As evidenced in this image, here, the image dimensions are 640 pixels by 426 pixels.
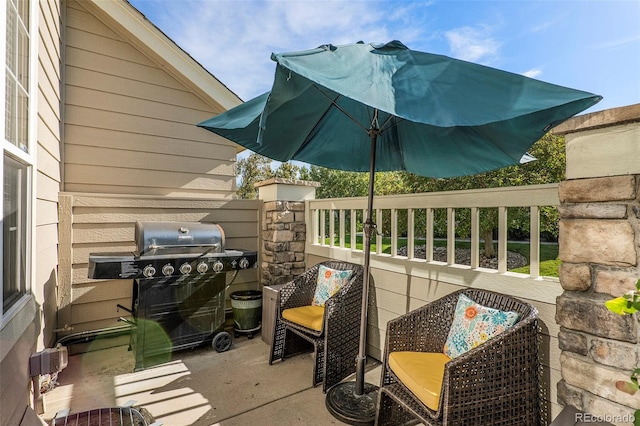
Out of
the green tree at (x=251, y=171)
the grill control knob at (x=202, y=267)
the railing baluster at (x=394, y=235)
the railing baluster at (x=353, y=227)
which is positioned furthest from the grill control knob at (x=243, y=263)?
the green tree at (x=251, y=171)

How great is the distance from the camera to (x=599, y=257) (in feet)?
5.38

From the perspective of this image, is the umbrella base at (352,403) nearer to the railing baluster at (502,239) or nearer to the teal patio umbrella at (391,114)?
the teal patio umbrella at (391,114)

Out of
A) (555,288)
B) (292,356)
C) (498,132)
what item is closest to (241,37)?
(498,132)

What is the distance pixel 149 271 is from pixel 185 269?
0.34 metres

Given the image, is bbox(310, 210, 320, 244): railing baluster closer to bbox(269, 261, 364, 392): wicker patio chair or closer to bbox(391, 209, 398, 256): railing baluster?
bbox(269, 261, 364, 392): wicker patio chair

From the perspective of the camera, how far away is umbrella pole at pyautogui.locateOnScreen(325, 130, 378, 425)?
2.35 meters

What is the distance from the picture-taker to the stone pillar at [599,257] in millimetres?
1546

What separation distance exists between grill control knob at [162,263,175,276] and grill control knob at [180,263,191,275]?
0.29 feet

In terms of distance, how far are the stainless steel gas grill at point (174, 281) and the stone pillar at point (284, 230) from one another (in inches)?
23.7

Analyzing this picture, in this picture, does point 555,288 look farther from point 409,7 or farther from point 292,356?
point 409,7

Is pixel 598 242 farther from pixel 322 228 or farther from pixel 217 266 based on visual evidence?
pixel 217 266

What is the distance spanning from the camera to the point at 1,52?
153cm

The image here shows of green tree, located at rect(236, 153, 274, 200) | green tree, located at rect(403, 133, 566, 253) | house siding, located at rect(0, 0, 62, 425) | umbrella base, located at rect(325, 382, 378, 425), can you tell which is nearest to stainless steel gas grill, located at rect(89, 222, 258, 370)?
house siding, located at rect(0, 0, 62, 425)

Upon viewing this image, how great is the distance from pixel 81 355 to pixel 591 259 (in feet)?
15.0
